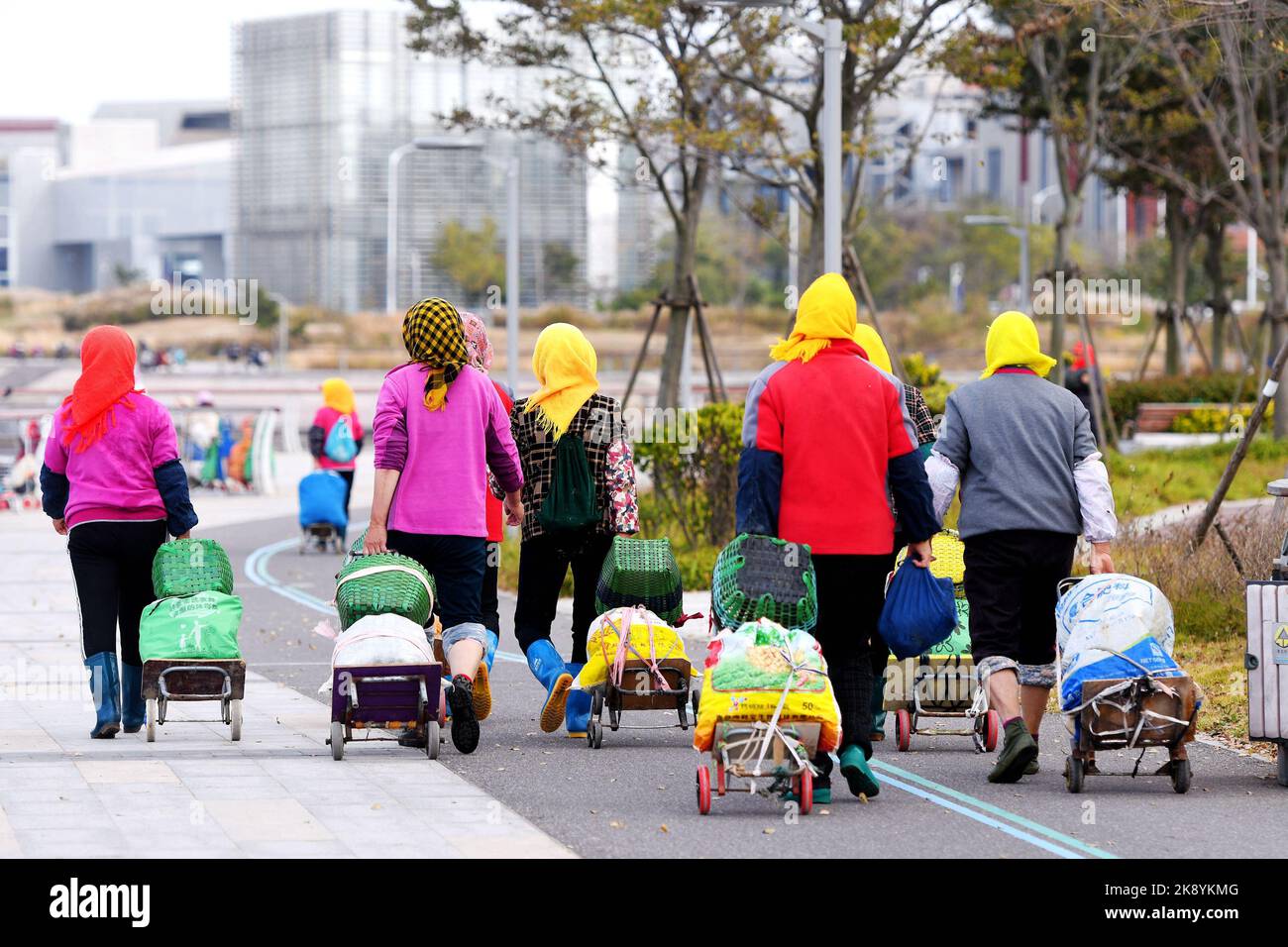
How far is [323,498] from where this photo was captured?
21016 mm

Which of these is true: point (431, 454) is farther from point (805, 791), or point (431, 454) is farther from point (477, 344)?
point (805, 791)

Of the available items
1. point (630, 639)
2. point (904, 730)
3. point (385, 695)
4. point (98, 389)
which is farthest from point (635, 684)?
point (98, 389)

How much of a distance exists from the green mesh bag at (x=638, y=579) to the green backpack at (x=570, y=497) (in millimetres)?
190

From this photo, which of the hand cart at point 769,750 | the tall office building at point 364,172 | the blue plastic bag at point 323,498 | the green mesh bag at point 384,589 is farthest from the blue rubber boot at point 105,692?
the tall office building at point 364,172

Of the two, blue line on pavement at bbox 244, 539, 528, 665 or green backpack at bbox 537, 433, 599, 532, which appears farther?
blue line on pavement at bbox 244, 539, 528, 665

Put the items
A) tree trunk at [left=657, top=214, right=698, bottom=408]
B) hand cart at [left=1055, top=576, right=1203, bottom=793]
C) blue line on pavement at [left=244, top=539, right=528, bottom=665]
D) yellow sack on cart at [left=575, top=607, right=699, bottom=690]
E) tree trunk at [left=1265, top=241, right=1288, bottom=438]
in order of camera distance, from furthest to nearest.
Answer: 1. tree trunk at [left=1265, top=241, right=1288, bottom=438]
2. tree trunk at [left=657, top=214, right=698, bottom=408]
3. blue line on pavement at [left=244, top=539, right=528, bottom=665]
4. yellow sack on cart at [left=575, top=607, right=699, bottom=690]
5. hand cart at [left=1055, top=576, right=1203, bottom=793]

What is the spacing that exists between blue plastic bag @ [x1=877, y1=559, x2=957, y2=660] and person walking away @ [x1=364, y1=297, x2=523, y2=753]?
2.06 m

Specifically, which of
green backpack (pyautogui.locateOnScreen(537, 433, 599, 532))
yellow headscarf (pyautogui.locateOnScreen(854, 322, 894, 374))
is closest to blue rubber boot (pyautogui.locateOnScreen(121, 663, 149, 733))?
green backpack (pyautogui.locateOnScreen(537, 433, 599, 532))

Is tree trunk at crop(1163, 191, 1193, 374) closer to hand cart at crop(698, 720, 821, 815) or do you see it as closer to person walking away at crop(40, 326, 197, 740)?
person walking away at crop(40, 326, 197, 740)

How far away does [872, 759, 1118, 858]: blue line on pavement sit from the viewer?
22.4ft

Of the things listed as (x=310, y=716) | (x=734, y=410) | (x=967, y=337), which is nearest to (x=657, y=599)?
(x=310, y=716)

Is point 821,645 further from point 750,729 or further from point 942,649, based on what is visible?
point 942,649

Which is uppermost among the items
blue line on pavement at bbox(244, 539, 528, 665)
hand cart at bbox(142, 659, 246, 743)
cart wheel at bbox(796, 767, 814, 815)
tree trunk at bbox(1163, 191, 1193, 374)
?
tree trunk at bbox(1163, 191, 1193, 374)
